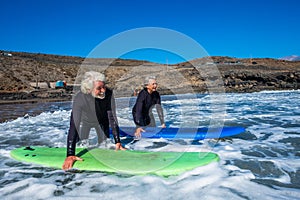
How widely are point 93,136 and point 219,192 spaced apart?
14.5 feet

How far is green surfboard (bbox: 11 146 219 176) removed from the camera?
3447 mm

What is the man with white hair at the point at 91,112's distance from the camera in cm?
359

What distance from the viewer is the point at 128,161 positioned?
12.1 ft

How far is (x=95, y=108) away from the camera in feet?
14.9

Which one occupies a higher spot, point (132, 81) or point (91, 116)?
point (132, 81)

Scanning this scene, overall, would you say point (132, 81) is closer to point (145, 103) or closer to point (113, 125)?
point (145, 103)

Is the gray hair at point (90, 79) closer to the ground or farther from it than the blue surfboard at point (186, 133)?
farther from it

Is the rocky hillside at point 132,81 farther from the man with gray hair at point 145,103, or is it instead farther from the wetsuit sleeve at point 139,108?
the wetsuit sleeve at point 139,108

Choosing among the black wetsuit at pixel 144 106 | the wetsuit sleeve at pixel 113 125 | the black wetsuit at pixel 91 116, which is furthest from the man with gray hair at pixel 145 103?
the wetsuit sleeve at pixel 113 125

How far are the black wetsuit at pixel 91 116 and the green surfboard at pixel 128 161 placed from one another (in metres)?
0.32

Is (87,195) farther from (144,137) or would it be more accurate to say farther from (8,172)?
(144,137)

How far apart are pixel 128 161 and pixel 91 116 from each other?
1.37 meters

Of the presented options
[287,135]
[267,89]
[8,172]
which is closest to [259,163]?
[287,135]

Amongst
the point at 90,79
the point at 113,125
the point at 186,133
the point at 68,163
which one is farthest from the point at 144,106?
the point at 68,163
